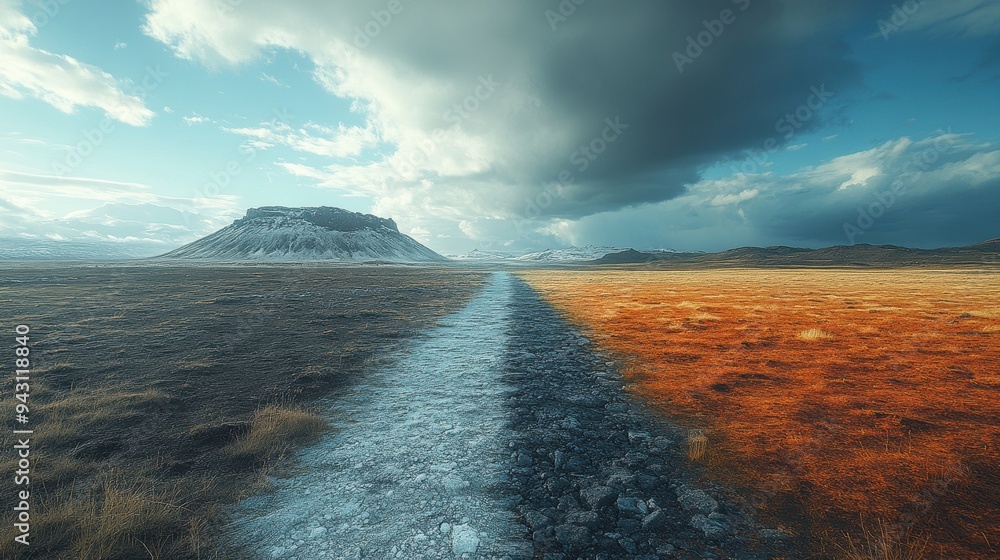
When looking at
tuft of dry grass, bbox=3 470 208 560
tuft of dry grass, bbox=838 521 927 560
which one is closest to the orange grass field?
tuft of dry grass, bbox=838 521 927 560

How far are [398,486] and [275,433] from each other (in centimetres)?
350

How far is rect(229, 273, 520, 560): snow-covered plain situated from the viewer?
16.4 feet

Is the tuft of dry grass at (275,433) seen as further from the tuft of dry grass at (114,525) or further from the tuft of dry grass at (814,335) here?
the tuft of dry grass at (814,335)

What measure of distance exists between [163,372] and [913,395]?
74.1ft

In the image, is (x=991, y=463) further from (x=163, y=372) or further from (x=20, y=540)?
(x=163, y=372)

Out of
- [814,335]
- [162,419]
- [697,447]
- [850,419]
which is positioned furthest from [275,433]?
[814,335]

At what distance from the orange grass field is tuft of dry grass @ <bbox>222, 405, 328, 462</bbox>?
8344 millimetres

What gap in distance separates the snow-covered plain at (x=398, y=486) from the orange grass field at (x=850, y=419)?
438 cm

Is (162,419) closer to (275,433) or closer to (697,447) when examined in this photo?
(275,433)

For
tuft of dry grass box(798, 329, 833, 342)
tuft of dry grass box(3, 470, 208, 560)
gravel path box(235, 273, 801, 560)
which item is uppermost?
tuft of dry grass box(3, 470, 208, 560)

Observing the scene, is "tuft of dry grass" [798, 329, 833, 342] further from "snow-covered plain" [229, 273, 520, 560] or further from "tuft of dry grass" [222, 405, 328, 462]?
"tuft of dry grass" [222, 405, 328, 462]

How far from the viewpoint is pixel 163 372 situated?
12.3 m

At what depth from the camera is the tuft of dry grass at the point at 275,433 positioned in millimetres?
7320

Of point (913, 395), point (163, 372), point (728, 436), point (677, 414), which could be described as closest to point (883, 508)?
point (728, 436)
